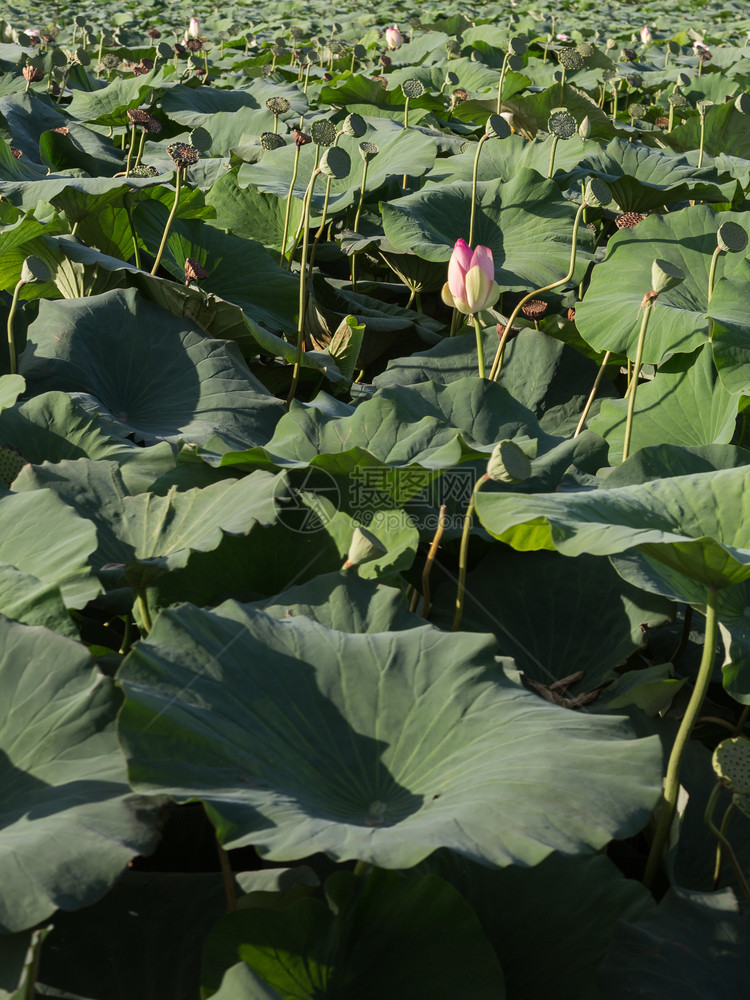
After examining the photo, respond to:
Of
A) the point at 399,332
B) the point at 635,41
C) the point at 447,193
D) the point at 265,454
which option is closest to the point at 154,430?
the point at 265,454

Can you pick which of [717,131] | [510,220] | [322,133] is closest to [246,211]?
[322,133]

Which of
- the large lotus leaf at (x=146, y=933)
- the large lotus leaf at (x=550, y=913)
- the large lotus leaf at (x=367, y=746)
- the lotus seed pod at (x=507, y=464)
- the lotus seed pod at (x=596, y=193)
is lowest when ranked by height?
the large lotus leaf at (x=550, y=913)

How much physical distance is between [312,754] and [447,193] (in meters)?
1.98

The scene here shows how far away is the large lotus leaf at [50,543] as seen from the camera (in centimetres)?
115

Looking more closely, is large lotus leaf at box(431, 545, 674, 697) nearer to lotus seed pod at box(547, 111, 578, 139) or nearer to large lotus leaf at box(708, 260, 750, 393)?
large lotus leaf at box(708, 260, 750, 393)

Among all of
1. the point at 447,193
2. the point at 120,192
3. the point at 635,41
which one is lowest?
the point at 635,41

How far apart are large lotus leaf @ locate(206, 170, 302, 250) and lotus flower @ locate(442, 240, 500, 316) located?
1014 mm

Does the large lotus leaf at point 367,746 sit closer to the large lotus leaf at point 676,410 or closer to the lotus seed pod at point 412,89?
the large lotus leaf at point 676,410

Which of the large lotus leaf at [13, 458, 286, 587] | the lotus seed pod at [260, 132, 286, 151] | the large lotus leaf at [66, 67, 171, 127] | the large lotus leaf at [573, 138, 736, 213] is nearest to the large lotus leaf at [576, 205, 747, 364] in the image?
the large lotus leaf at [573, 138, 736, 213]

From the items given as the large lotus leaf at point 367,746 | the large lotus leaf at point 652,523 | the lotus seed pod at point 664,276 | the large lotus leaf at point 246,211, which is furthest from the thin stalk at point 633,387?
the large lotus leaf at point 246,211

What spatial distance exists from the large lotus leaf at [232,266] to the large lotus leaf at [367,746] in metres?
1.35

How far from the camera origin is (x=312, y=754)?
0.98 m

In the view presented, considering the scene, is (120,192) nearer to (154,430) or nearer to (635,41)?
(154,430)

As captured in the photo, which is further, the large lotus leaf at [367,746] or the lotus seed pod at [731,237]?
the lotus seed pod at [731,237]
